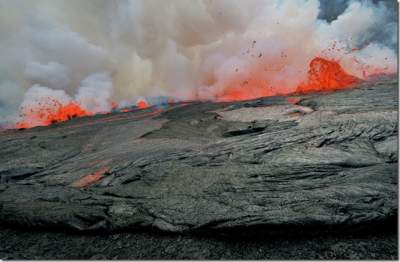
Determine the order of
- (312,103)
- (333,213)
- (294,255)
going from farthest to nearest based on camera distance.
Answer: (312,103) < (333,213) < (294,255)

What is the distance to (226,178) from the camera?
1100 cm

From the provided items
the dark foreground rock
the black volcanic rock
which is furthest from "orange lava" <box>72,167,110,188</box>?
the dark foreground rock

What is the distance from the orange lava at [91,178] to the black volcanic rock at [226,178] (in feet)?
0.17

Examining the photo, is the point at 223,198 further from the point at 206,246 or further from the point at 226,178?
the point at 206,246

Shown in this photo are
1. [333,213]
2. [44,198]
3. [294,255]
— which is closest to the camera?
[294,255]

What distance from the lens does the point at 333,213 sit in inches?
324

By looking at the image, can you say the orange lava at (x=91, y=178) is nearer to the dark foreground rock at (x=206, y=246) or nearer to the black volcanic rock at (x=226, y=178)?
the black volcanic rock at (x=226, y=178)

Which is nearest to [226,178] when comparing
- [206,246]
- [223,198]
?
[223,198]

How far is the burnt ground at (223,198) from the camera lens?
26.6 feet

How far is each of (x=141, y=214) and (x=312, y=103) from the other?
16.5m

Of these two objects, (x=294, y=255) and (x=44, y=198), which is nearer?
(x=294, y=255)

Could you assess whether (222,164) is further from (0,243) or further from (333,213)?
(0,243)

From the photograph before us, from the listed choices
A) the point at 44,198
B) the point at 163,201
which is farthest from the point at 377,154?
the point at 44,198

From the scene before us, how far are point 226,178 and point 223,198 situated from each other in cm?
138
